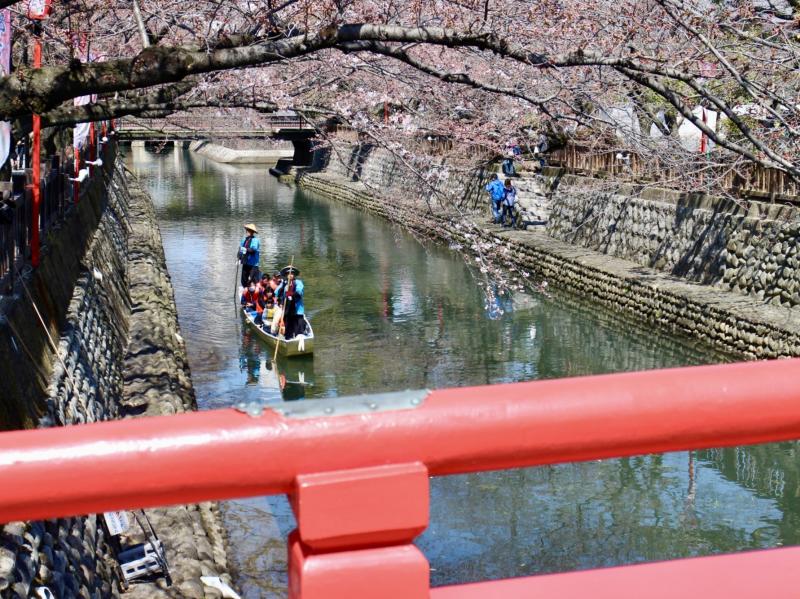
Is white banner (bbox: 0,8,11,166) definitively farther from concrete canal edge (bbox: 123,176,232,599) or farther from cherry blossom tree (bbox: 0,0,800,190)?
concrete canal edge (bbox: 123,176,232,599)

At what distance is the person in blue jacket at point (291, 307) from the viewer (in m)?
14.2

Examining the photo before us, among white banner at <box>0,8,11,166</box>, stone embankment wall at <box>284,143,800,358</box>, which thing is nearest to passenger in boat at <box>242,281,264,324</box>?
stone embankment wall at <box>284,143,800,358</box>

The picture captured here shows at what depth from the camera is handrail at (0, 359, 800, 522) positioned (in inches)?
63.7

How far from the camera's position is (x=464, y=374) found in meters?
14.5

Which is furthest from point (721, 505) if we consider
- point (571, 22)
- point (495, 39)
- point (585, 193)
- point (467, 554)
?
point (585, 193)

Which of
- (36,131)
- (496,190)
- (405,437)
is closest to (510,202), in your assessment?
(496,190)

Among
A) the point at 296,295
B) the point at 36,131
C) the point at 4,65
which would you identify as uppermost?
the point at 4,65

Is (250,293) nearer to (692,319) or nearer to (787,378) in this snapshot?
(692,319)

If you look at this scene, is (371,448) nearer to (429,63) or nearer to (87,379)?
(429,63)

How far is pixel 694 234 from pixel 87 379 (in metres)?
12.1

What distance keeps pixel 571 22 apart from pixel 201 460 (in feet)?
18.2

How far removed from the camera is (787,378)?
6.03ft

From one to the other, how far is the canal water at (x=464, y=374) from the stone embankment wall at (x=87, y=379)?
107 cm

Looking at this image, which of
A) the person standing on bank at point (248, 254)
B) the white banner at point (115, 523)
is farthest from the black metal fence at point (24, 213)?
the person standing on bank at point (248, 254)
